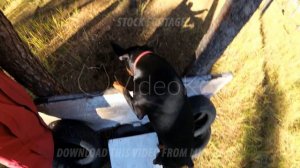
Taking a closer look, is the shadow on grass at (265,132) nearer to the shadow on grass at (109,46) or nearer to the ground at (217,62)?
the ground at (217,62)

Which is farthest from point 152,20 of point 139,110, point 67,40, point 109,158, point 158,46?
point 109,158

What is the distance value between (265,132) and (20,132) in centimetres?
258

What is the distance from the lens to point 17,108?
2.47 m

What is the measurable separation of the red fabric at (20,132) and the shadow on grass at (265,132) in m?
2.10

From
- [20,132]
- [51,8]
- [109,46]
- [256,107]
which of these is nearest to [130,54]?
[109,46]

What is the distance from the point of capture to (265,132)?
3.98 metres

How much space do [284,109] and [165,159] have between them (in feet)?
5.26

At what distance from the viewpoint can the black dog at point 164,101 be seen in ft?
9.77

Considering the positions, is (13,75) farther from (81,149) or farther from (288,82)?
(288,82)

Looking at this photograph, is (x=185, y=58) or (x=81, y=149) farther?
(x=185, y=58)

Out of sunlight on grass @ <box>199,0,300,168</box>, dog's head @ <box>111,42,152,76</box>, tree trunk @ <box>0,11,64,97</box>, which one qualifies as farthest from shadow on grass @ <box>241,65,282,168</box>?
tree trunk @ <box>0,11,64,97</box>

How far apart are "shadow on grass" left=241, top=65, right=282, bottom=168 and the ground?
0.03ft

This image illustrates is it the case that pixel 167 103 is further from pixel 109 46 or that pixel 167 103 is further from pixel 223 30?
pixel 109 46

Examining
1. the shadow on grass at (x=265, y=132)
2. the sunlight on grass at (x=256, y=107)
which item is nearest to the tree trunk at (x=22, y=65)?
the sunlight on grass at (x=256, y=107)
